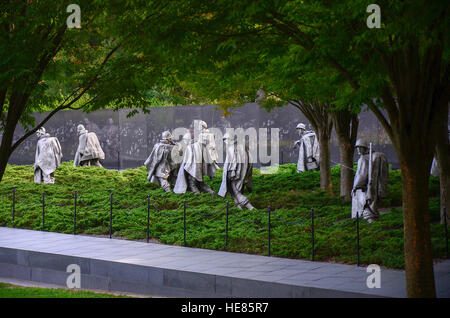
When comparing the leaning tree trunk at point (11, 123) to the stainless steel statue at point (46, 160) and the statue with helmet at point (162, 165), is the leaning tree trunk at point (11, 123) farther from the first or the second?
the stainless steel statue at point (46, 160)

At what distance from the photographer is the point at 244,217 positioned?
15023 millimetres

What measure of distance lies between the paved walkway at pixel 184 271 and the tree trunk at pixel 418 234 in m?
0.54

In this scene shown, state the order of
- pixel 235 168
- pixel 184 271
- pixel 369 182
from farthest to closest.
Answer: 1. pixel 235 168
2. pixel 369 182
3. pixel 184 271

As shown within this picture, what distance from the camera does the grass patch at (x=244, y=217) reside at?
39.5 feet

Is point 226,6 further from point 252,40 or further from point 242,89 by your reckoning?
point 242,89

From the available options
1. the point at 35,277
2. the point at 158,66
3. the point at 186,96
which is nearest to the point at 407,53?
the point at 158,66

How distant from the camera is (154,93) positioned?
128 feet

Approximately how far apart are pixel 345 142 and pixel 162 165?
6.37 m

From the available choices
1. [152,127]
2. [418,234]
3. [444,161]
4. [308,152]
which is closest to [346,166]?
[444,161]

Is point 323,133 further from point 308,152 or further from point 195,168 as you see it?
point 308,152

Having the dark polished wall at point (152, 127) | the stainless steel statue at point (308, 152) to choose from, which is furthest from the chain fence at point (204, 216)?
the dark polished wall at point (152, 127)

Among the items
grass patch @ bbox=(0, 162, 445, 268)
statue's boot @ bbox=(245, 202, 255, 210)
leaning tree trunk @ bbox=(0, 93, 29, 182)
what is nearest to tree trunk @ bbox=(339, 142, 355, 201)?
grass patch @ bbox=(0, 162, 445, 268)

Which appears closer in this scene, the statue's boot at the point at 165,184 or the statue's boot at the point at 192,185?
the statue's boot at the point at 192,185

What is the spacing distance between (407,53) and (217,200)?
992 cm
